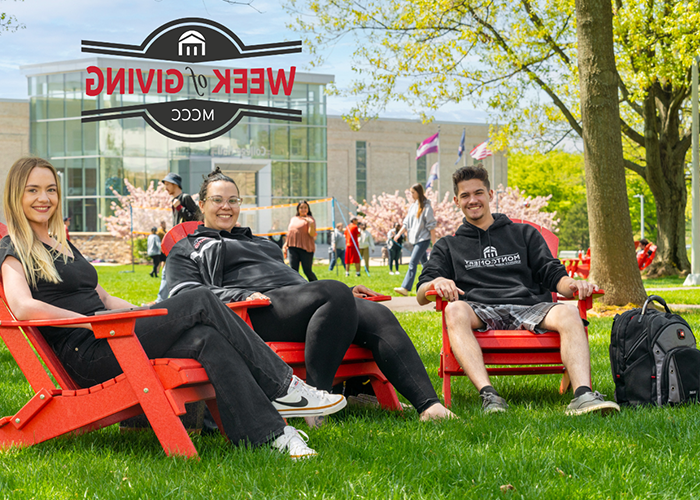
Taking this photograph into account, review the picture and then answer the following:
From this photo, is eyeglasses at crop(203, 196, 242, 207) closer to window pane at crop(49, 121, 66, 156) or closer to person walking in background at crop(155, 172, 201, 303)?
person walking in background at crop(155, 172, 201, 303)

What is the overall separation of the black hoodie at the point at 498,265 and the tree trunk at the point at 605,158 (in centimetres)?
443

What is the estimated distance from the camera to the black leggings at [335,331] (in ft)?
10.9

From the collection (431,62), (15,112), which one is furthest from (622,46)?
(15,112)

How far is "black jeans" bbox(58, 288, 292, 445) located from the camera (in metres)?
2.82

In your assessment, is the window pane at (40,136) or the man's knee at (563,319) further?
the window pane at (40,136)

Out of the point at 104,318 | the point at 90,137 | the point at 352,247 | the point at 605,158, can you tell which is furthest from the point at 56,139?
the point at 104,318

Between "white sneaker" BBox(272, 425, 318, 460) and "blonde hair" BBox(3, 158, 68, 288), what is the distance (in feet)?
4.16

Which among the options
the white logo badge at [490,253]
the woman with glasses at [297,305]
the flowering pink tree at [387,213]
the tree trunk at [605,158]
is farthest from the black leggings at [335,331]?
the flowering pink tree at [387,213]

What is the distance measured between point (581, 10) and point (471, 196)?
5107mm

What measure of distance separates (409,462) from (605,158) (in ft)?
22.1

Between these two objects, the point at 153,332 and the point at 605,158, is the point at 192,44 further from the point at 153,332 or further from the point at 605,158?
the point at 153,332

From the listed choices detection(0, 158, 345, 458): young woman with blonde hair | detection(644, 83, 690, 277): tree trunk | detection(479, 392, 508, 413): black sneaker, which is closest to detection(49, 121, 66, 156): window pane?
detection(644, 83, 690, 277): tree trunk

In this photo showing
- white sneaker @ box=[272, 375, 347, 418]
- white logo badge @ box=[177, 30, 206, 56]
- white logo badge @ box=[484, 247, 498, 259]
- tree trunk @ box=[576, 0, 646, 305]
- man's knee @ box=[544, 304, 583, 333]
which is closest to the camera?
white sneaker @ box=[272, 375, 347, 418]

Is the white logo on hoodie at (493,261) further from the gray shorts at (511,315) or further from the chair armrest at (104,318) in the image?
the chair armrest at (104,318)
